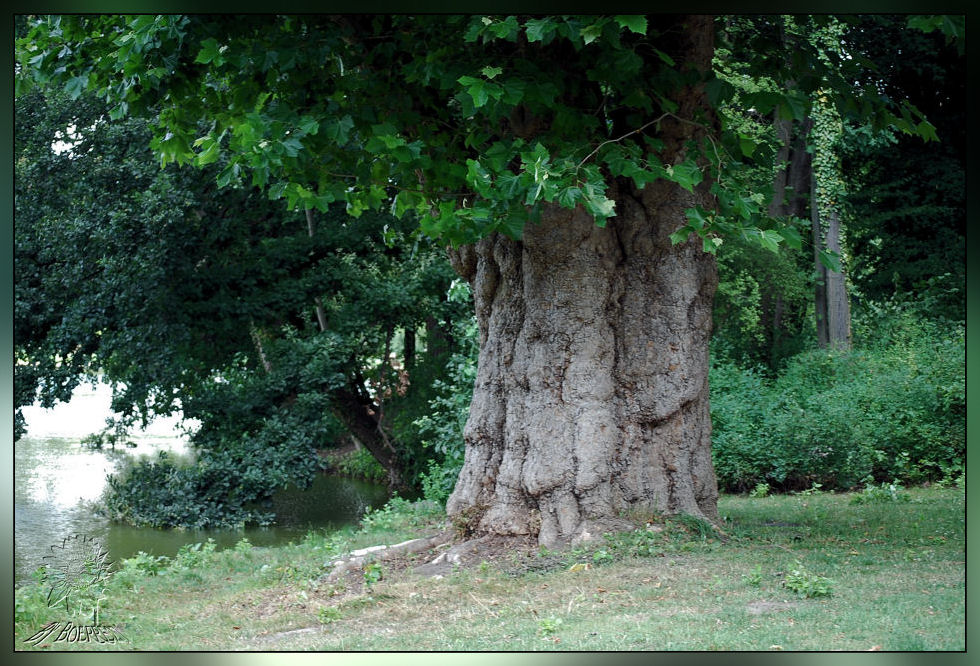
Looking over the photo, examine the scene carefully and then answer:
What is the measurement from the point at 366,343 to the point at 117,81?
859 centimetres

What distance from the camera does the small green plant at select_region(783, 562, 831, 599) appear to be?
5633 millimetres

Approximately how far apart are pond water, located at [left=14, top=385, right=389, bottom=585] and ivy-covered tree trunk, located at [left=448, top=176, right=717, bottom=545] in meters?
5.90

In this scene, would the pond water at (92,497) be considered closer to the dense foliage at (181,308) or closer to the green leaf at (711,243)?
the dense foliage at (181,308)

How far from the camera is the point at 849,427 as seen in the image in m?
12.1

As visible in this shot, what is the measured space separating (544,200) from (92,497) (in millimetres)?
11274

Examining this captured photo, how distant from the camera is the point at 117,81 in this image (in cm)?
730

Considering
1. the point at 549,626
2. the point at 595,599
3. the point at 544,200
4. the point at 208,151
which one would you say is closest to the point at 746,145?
the point at 544,200

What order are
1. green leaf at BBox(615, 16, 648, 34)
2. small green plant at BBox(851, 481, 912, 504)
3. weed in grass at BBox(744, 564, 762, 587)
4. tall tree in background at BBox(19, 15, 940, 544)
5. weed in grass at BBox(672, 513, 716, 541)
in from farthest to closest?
small green plant at BBox(851, 481, 912, 504) < weed in grass at BBox(672, 513, 716, 541) < tall tree in background at BBox(19, 15, 940, 544) < weed in grass at BBox(744, 564, 762, 587) < green leaf at BBox(615, 16, 648, 34)

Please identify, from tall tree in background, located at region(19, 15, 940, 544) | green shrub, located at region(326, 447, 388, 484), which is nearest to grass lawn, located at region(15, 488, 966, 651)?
tall tree in background, located at region(19, 15, 940, 544)

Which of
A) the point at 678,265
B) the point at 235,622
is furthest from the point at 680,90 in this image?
the point at 235,622

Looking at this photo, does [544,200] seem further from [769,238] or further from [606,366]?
[769,238]

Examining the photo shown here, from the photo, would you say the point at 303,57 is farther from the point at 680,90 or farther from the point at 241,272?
the point at 241,272

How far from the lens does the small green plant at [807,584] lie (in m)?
5.63

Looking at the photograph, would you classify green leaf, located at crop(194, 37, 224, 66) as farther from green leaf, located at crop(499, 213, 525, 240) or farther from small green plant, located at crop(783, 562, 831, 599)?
small green plant, located at crop(783, 562, 831, 599)
